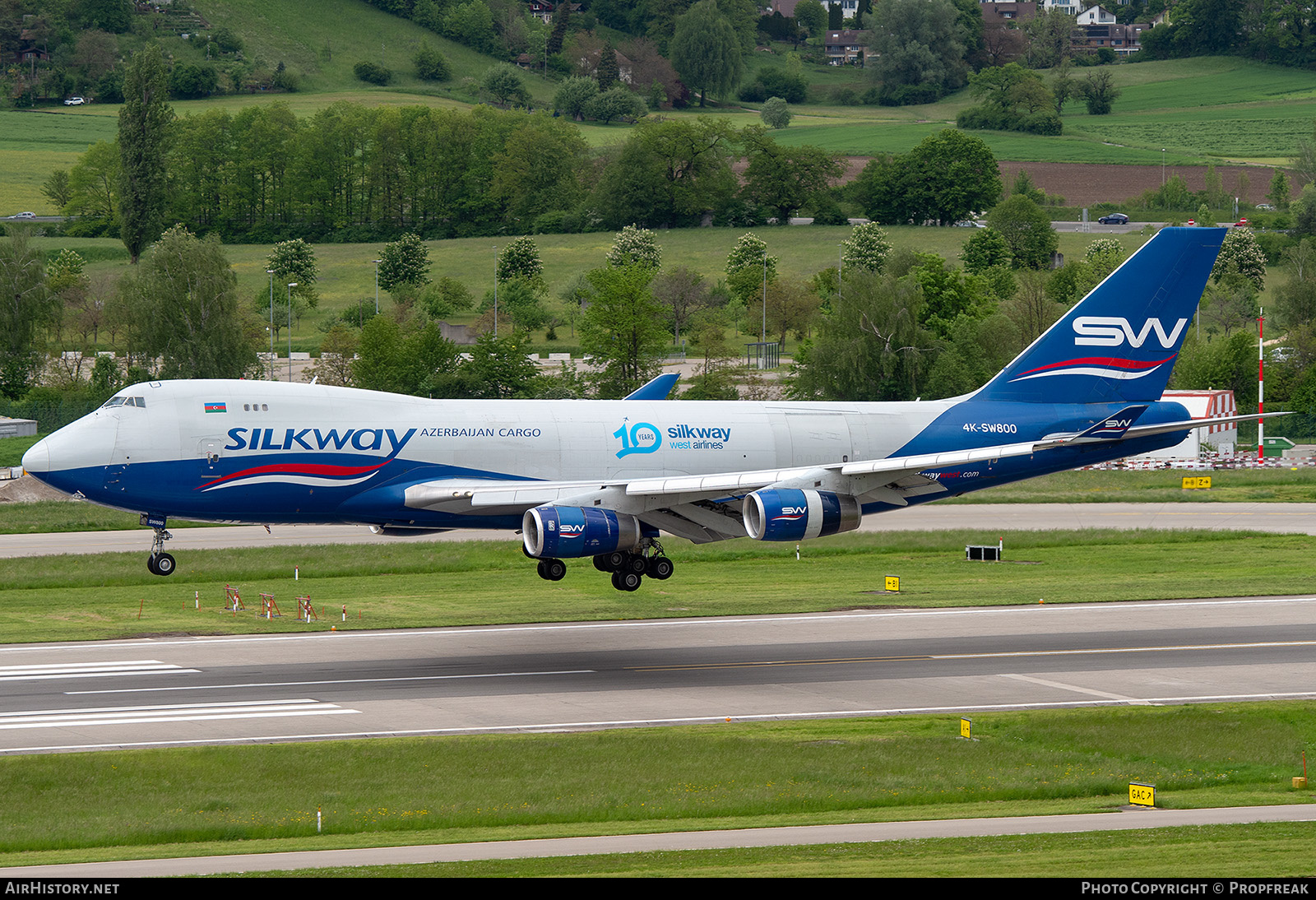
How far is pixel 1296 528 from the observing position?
7819cm

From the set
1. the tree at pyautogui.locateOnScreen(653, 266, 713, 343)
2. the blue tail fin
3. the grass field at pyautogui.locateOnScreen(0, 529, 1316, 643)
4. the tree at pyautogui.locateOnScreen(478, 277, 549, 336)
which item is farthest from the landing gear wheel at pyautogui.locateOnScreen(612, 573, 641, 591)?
the tree at pyautogui.locateOnScreen(478, 277, 549, 336)

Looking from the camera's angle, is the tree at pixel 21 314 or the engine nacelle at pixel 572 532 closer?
the engine nacelle at pixel 572 532

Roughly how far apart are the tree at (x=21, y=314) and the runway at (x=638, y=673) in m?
98.7

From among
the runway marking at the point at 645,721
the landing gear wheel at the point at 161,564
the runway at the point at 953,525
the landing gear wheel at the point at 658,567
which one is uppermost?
the landing gear wheel at the point at 161,564

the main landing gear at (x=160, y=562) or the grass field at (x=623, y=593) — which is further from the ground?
the main landing gear at (x=160, y=562)

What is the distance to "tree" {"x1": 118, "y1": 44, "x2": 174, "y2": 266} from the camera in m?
177

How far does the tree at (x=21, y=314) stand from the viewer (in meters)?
138

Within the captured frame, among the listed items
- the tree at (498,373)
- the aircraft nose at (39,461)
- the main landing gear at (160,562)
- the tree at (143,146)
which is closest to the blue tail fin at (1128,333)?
the main landing gear at (160,562)

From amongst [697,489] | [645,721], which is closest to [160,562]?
[645,721]

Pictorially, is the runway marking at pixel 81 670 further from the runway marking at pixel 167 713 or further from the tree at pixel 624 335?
the tree at pixel 624 335

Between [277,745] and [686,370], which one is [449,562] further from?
[686,370]

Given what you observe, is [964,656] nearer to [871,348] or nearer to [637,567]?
[637,567]

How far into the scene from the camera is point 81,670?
147 feet

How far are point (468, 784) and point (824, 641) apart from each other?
2095 centimetres
